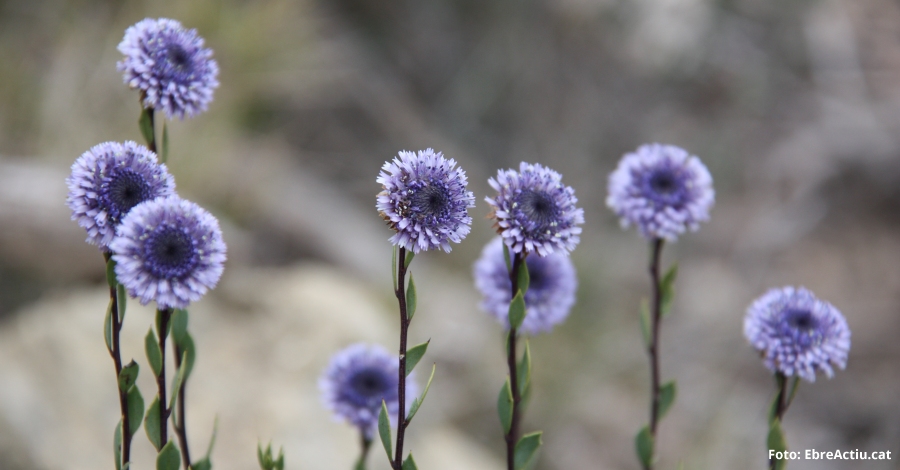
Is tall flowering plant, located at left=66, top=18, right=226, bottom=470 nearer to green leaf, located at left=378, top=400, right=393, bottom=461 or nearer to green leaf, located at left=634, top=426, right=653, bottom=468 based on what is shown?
green leaf, located at left=378, top=400, right=393, bottom=461

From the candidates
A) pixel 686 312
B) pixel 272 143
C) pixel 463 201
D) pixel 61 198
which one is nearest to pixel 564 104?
pixel 686 312

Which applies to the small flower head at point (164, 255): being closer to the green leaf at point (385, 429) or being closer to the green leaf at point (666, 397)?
the green leaf at point (385, 429)

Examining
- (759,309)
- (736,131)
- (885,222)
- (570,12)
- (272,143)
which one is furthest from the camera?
(570,12)

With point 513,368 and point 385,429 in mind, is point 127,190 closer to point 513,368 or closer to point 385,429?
point 385,429

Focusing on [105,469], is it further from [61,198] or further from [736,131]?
[736,131]

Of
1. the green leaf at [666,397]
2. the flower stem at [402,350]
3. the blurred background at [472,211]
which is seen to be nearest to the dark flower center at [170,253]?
the flower stem at [402,350]

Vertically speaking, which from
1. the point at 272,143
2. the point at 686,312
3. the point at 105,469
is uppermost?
the point at 272,143

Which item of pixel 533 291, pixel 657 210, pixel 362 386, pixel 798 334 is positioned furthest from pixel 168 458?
pixel 798 334
